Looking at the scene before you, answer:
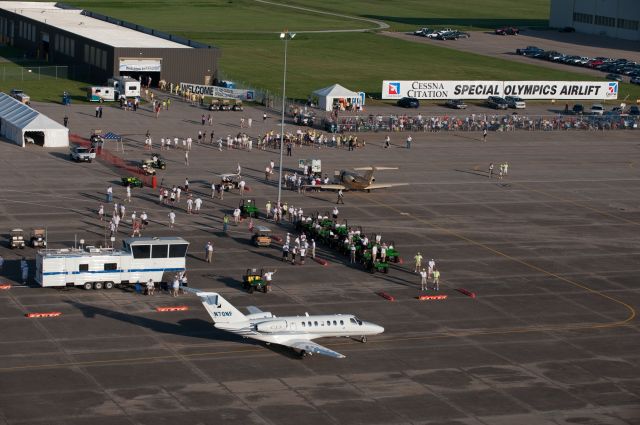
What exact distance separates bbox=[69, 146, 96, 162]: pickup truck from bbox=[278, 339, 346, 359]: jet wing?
174 feet

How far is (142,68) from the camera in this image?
152 m

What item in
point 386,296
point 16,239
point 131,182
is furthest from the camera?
point 131,182

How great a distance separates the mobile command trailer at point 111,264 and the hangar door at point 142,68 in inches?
3070

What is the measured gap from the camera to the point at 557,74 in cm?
18462

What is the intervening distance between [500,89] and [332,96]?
2599cm

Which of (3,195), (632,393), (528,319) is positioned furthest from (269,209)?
(632,393)

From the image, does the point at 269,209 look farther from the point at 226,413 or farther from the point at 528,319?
the point at 226,413

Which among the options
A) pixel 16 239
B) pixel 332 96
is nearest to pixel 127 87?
pixel 332 96

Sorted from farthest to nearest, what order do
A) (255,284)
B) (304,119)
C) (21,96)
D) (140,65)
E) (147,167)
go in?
1. (140,65)
2. (21,96)
3. (304,119)
4. (147,167)
5. (255,284)

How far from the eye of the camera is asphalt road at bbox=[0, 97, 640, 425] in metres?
57.7

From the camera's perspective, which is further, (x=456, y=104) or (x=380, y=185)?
(x=456, y=104)

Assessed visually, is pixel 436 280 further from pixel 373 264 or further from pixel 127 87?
pixel 127 87

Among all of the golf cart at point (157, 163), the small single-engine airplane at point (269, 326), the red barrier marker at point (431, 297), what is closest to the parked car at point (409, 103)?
the golf cart at point (157, 163)

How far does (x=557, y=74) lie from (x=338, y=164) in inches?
3024
